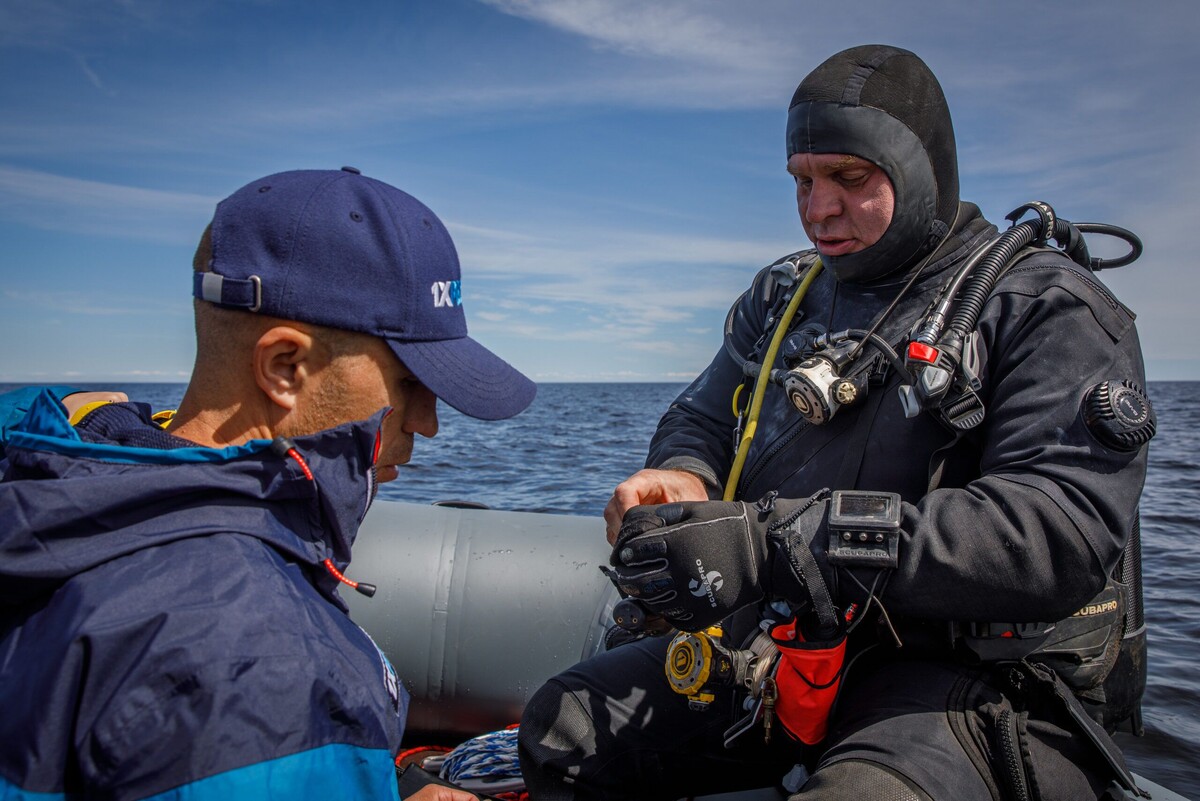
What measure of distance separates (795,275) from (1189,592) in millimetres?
5801

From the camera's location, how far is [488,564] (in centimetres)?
394

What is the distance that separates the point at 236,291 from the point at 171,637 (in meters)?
0.60

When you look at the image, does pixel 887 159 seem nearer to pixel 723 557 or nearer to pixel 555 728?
pixel 723 557

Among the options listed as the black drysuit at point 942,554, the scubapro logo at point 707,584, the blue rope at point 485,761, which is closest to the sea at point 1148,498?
the blue rope at point 485,761

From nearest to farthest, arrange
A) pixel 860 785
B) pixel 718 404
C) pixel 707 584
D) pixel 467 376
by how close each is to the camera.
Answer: pixel 467 376, pixel 860 785, pixel 707 584, pixel 718 404

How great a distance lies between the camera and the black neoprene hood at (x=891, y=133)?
2.52 m

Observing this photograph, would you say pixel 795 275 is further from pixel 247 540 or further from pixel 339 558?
pixel 247 540

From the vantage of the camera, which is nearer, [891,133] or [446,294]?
[446,294]

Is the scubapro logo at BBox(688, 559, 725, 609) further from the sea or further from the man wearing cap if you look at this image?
the sea

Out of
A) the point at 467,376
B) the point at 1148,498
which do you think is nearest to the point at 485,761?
the point at 467,376

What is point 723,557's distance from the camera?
7.30 feet

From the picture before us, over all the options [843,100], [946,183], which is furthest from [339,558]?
[946,183]

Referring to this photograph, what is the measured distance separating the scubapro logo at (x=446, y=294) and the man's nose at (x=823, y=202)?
125 cm

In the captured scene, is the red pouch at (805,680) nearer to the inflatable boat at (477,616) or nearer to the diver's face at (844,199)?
the diver's face at (844,199)
